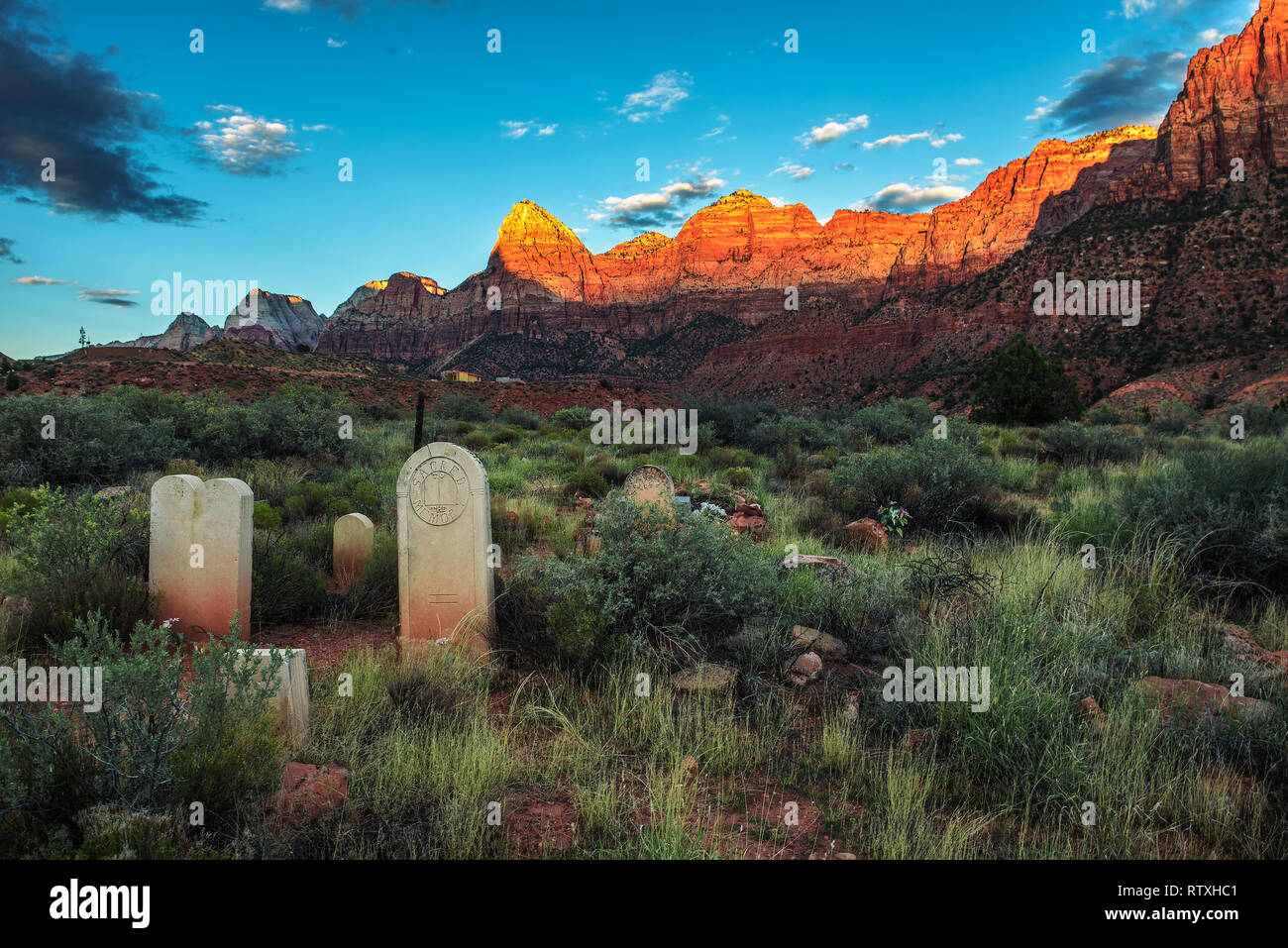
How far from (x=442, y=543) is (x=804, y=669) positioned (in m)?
3.02

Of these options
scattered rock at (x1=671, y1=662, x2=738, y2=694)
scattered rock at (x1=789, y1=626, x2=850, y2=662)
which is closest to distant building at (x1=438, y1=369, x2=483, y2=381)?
scattered rock at (x1=789, y1=626, x2=850, y2=662)

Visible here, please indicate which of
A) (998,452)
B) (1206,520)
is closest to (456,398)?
(998,452)

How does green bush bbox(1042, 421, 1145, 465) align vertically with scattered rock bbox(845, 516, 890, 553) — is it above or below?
above

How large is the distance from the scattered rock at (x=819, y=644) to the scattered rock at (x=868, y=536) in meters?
3.16

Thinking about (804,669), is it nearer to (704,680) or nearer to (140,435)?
(704,680)

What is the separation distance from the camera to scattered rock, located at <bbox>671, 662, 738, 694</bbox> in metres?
4.05

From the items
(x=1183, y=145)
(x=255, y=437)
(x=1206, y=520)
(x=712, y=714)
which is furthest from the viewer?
(x=1183, y=145)

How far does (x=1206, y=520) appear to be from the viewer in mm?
5840

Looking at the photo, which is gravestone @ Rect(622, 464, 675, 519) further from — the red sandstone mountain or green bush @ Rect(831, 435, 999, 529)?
the red sandstone mountain

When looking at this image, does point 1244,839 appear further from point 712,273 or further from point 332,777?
point 712,273

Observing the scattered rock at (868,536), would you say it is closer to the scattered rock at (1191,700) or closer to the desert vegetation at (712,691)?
the desert vegetation at (712,691)

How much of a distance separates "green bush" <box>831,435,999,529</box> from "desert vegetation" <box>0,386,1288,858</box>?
7cm

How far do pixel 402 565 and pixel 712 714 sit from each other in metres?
2.98
